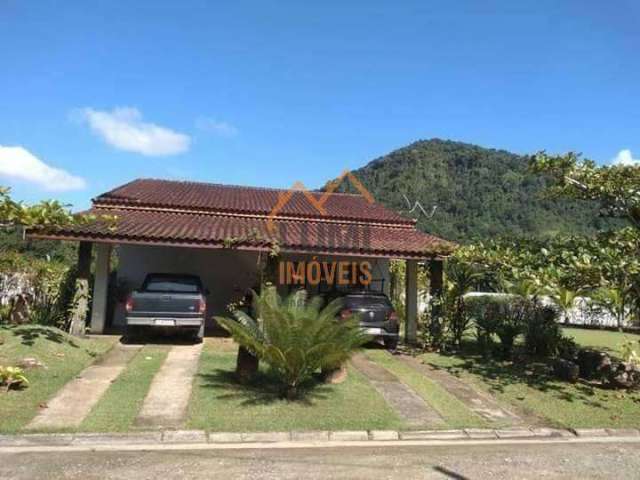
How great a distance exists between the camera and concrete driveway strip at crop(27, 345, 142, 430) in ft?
23.5

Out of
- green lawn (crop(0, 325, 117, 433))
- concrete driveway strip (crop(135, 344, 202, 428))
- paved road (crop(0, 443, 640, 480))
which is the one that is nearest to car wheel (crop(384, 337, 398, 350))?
concrete driveway strip (crop(135, 344, 202, 428))

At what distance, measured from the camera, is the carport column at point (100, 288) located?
14.1 m

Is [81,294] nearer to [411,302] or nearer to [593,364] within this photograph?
[411,302]

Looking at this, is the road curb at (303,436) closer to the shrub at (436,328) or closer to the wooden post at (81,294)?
the shrub at (436,328)

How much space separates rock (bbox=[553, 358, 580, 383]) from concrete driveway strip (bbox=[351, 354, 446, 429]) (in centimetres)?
355

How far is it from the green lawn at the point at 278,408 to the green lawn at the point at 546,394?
256 cm

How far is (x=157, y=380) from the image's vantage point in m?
9.52

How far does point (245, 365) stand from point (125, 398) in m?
1.99

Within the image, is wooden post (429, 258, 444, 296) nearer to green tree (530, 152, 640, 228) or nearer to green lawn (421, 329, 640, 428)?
green lawn (421, 329, 640, 428)

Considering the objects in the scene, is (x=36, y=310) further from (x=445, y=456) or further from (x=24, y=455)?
(x=445, y=456)

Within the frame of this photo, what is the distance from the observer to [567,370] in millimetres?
11062

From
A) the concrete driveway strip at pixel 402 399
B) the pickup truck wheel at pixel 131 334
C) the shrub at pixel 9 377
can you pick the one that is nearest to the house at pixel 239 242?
the pickup truck wheel at pixel 131 334

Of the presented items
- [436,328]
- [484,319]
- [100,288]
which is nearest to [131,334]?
[100,288]

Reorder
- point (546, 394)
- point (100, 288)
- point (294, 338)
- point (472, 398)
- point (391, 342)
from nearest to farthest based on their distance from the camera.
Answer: point (294, 338), point (472, 398), point (546, 394), point (391, 342), point (100, 288)
